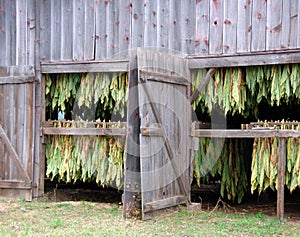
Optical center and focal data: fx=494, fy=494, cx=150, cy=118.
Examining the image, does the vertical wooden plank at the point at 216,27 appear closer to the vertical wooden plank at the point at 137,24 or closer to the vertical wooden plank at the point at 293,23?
the vertical wooden plank at the point at 293,23

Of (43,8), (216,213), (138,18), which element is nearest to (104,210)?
(216,213)

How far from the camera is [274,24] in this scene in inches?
328

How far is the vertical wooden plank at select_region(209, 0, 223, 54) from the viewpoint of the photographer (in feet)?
28.8

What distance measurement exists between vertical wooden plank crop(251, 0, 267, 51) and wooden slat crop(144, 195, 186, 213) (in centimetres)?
293

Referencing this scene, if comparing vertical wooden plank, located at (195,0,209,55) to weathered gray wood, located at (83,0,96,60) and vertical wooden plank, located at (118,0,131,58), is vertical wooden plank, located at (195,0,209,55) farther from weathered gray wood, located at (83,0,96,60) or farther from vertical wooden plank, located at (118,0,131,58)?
weathered gray wood, located at (83,0,96,60)

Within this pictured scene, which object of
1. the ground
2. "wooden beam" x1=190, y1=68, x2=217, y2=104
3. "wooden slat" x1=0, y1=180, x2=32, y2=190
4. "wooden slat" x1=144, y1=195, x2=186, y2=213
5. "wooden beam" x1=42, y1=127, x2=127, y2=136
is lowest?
the ground

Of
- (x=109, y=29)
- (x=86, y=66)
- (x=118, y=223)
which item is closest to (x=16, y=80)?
(x=86, y=66)

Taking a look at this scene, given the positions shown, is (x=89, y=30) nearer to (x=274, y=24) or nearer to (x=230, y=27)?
(x=230, y=27)

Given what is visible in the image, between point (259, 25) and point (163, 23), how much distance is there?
179 centimetres

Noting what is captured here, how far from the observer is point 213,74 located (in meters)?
8.94

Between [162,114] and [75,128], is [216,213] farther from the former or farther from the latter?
[75,128]

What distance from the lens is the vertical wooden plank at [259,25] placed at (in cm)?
841

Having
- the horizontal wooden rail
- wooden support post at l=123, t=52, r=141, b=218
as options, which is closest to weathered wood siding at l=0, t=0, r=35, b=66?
wooden support post at l=123, t=52, r=141, b=218

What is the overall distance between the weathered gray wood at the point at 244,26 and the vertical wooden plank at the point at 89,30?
2.79 metres
